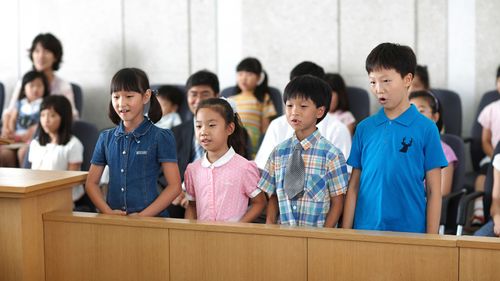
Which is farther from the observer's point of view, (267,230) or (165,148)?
(165,148)

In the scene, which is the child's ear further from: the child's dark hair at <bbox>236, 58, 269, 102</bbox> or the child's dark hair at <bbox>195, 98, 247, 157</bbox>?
the child's dark hair at <bbox>236, 58, 269, 102</bbox>

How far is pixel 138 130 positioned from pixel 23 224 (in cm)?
68

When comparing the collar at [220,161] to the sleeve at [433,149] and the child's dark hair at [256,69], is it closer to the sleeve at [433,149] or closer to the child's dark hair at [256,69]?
the sleeve at [433,149]

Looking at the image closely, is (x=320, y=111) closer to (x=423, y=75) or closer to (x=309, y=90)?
(x=309, y=90)

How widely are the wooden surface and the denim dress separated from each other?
413mm

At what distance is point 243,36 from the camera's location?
21.1ft

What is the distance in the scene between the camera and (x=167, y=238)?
2.82 meters

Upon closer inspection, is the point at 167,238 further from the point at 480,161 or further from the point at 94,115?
the point at 94,115

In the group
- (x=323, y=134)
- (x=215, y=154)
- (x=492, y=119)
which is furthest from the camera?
(x=492, y=119)

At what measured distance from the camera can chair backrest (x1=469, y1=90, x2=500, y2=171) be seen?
560cm

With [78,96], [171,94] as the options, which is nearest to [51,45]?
[78,96]

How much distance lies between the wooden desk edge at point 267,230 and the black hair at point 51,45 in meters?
3.84

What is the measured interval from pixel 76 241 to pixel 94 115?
13.6 ft

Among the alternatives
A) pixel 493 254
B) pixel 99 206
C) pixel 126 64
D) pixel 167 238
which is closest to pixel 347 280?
pixel 493 254
